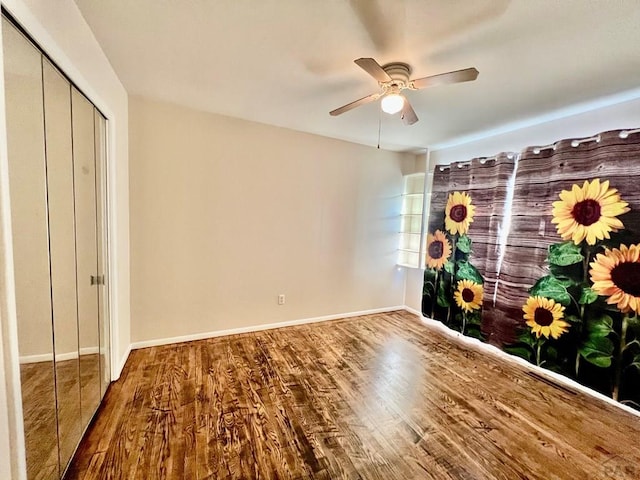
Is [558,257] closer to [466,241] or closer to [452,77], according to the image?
[466,241]

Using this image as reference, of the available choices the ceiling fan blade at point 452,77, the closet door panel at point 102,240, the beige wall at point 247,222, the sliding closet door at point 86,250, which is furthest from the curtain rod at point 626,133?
the closet door panel at point 102,240

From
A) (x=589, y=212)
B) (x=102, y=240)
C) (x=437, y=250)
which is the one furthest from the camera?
(x=437, y=250)

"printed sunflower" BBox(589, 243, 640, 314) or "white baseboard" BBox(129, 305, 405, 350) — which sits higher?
"printed sunflower" BBox(589, 243, 640, 314)

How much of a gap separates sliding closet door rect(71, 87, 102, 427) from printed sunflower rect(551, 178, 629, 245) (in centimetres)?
371

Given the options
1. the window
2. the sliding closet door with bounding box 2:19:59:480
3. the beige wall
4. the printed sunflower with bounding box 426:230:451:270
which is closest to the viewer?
the sliding closet door with bounding box 2:19:59:480

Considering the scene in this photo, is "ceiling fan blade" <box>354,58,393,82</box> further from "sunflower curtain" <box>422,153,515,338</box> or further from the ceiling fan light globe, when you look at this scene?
"sunflower curtain" <box>422,153,515,338</box>

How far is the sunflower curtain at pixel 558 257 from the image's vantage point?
2.20m

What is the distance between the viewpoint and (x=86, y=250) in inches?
71.6

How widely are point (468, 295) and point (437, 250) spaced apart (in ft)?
2.27

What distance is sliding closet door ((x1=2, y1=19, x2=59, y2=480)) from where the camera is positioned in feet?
3.48

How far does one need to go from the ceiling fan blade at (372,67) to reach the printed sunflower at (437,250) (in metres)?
2.42

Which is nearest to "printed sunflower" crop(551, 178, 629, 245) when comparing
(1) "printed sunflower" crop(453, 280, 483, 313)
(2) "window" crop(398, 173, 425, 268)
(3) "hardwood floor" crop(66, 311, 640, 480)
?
(1) "printed sunflower" crop(453, 280, 483, 313)

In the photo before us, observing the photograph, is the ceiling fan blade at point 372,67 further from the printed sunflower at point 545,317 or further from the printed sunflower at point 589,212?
the printed sunflower at point 545,317

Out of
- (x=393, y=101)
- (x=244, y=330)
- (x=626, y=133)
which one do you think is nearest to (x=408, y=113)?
(x=393, y=101)
